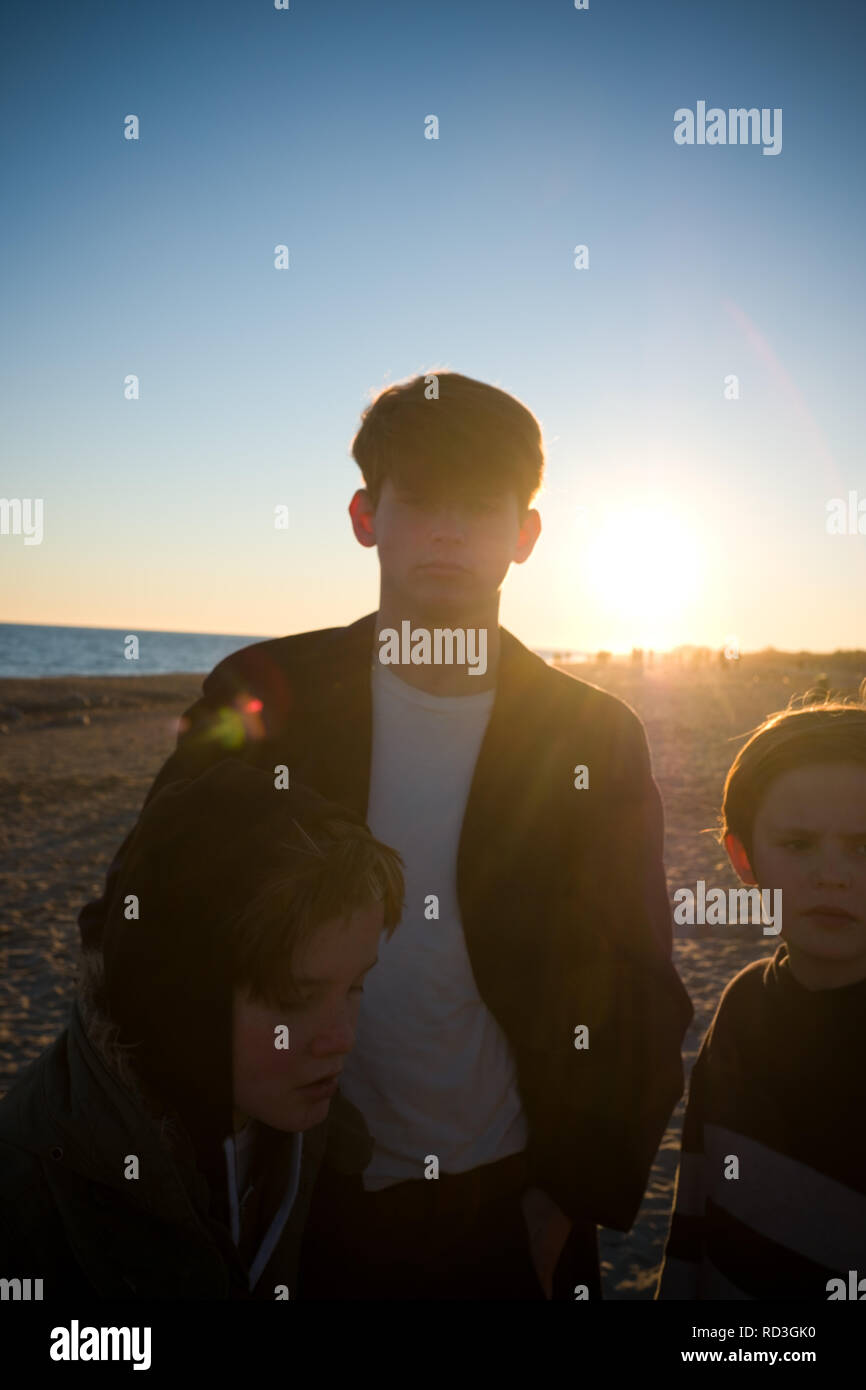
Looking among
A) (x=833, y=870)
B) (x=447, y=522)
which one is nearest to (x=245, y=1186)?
(x=833, y=870)

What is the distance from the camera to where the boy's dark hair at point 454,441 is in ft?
7.00

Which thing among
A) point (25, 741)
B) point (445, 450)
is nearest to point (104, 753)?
point (25, 741)

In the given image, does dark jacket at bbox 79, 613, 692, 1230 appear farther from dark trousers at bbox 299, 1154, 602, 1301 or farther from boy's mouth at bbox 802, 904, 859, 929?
boy's mouth at bbox 802, 904, 859, 929

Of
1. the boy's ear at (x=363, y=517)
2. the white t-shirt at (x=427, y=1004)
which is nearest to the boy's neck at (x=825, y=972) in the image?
the white t-shirt at (x=427, y=1004)

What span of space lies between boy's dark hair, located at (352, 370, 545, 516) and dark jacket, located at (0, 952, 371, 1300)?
1.47 metres

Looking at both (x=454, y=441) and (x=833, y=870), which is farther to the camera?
(x=454, y=441)

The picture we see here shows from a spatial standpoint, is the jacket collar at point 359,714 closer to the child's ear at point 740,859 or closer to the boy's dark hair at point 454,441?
the boy's dark hair at point 454,441

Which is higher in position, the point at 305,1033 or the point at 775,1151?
the point at 305,1033

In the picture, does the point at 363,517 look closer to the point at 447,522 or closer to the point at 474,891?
the point at 447,522

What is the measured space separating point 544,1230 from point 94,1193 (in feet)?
3.94

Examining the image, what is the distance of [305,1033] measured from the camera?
1.52 meters

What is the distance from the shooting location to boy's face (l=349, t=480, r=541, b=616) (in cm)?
207

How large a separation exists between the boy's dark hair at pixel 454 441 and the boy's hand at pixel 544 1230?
6.19 ft

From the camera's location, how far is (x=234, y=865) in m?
1.46
